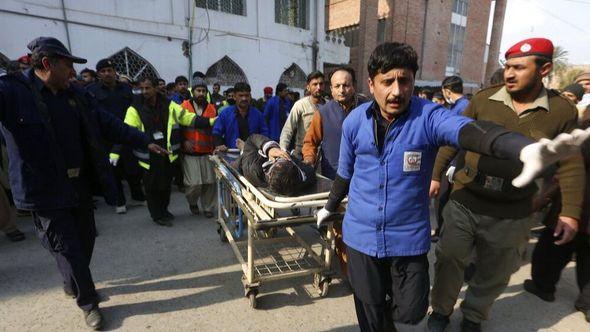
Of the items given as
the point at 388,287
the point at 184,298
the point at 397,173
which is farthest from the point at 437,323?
the point at 184,298

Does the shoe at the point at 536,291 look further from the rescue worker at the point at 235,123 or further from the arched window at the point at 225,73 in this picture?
the arched window at the point at 225,73

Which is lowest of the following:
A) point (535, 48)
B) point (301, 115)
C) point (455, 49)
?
point (301, 115)

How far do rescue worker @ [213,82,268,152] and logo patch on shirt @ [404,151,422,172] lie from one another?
2.88m

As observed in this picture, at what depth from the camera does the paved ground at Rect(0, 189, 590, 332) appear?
98.4 inches

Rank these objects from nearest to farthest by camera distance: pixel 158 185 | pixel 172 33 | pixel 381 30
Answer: pixel 158 185, pixel 172 33, pixel 381 30

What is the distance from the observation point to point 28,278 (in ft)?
10.0

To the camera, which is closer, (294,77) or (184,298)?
(184,298)

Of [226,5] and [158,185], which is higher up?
[226,5]

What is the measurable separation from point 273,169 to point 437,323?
1647mm

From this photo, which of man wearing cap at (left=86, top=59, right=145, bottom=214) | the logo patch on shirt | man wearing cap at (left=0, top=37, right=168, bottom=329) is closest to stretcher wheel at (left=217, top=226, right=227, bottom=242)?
man wearing cap at (left=0, top=37, right=168, bottom=329)

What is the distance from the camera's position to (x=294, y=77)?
1348 centimetres

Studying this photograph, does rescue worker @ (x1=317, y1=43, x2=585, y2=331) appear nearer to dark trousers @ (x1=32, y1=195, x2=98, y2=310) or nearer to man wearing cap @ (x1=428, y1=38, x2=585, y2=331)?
man wearing cap @ (x1=428, y1=38, x2=585, y2=331)

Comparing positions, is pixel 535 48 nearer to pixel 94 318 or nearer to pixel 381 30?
pixel 94 318

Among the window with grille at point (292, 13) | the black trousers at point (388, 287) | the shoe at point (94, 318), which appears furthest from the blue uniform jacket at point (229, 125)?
the window with grille at point (292, 13)
